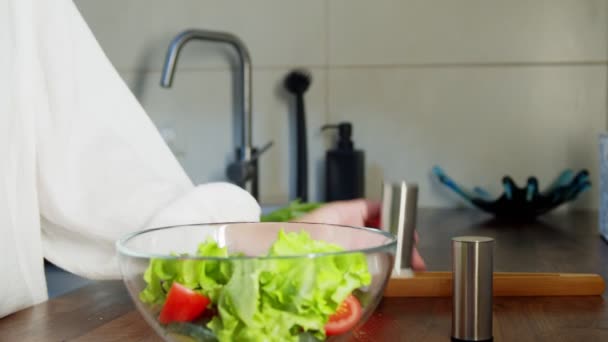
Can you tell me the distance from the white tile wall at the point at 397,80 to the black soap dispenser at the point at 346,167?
0.22 feet

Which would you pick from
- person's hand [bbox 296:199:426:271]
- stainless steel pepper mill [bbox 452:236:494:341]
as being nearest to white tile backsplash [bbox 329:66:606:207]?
person's hand [bbox 296:199:426:271]

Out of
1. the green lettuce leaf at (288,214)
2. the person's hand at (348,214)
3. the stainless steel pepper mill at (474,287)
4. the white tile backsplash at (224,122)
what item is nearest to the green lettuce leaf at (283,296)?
the stainless steel pepper mill at (474,287)

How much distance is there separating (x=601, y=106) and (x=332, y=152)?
1.95ft

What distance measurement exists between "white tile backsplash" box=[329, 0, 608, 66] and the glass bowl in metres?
1.28

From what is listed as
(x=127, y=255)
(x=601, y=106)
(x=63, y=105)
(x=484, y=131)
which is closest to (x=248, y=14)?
(x=484, y=131)

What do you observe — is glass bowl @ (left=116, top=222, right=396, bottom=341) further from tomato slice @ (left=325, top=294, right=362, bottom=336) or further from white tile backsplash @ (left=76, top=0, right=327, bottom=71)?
white tile backsplash @ (left=76, top=0, right=327, bottom=71)

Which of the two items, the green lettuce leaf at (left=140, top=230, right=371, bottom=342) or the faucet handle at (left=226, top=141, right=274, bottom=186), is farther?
the faucet handle at (left=226, top=141, right=274, bottom=186)

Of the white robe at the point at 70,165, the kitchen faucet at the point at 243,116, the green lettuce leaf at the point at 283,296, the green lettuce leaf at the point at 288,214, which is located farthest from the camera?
the kitchen faucet at the point at 243,116

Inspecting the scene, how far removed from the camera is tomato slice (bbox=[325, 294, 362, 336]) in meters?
0.53

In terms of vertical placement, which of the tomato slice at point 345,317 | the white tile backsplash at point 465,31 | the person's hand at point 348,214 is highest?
the white tile backsplash at point 465,31

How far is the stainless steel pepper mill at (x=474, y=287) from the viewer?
0.65 m

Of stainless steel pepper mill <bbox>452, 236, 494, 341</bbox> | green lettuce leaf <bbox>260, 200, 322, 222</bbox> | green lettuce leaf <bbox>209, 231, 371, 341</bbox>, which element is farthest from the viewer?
green lettuce leaf <bbox>260, 200, 322, 222</bbox>

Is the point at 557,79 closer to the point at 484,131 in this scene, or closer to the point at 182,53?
the point at 484,131

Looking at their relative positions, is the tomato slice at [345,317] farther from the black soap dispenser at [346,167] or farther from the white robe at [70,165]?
the black soap dispenser at [346,167]
